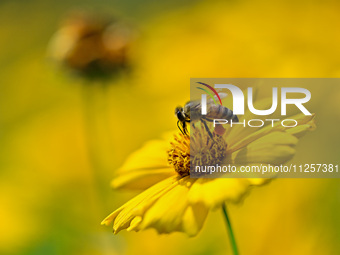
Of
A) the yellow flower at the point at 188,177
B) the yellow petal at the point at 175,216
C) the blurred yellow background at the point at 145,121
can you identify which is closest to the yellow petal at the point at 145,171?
the yellow flower at the point at 188,177

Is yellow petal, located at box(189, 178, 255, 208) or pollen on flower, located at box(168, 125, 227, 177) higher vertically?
pollen on flower, located at box(168, 125, 227, 177)

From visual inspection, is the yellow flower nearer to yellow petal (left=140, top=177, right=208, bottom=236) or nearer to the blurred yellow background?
yellow petal (left=140, top=177, right=208, bottom=236)

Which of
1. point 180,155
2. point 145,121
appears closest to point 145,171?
point 180,155

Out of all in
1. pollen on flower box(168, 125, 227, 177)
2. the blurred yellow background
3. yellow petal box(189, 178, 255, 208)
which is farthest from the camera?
the blurred yellow background

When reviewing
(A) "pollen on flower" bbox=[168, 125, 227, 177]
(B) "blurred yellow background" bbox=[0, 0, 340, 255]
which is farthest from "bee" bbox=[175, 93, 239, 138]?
(B) "blurred yellow background" bbox=[0, 0, 340, 255]

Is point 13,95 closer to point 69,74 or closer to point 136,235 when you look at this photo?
point 69,74

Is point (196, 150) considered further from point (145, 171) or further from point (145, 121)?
point (145, 121)
